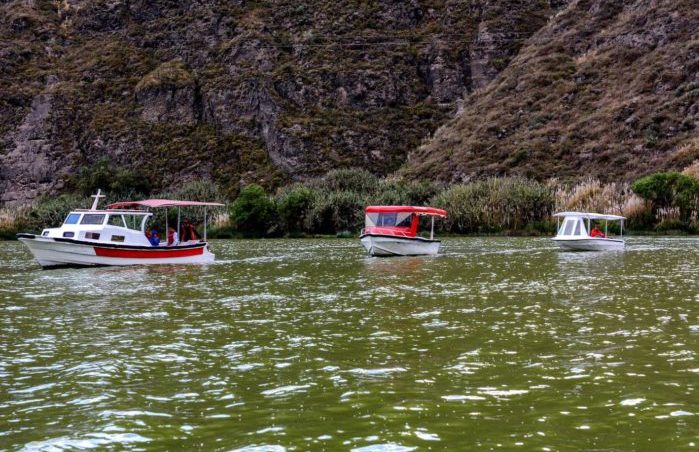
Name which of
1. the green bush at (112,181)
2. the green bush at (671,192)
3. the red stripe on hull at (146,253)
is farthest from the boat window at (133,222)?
the green bush at (112,181)

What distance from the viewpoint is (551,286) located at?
2405 centimetres

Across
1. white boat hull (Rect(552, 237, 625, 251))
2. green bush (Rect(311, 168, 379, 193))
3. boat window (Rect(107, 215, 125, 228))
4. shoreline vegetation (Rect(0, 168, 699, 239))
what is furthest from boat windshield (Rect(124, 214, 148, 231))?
green bush (Rect(311, 168, 379, 193))

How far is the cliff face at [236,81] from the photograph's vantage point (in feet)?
307

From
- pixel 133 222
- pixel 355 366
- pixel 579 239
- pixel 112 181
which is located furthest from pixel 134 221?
pixel 112 181

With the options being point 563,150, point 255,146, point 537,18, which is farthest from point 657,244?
point 537,18

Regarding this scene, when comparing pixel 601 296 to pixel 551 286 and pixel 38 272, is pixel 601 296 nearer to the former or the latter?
pixel 551 286

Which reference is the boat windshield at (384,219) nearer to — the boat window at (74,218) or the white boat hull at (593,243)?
the white boat hull at (593,243)

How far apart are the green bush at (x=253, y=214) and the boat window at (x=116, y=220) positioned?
87.4 feet

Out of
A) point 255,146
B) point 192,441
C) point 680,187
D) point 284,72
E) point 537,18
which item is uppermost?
point 537,18

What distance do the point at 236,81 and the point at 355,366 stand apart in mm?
90511

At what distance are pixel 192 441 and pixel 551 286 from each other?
1732cm

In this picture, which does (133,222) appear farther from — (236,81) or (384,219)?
(236,81)

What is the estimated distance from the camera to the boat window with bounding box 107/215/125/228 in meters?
37.1

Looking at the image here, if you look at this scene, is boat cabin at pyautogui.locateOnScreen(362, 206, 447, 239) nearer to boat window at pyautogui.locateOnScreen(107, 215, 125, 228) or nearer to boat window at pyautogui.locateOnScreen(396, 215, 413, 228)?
boat window at pyautogui.locateOnScreen(396, 215, 413, 228)
